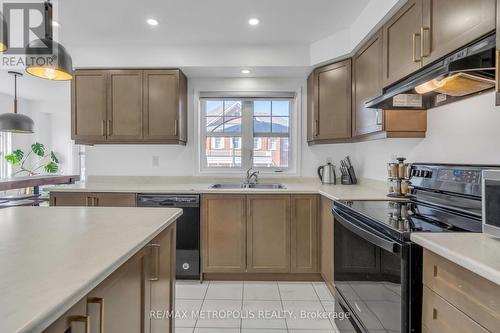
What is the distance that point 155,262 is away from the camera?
4.13 feet

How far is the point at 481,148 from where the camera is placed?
1.58 metres

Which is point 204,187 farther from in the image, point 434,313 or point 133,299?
point 434,313

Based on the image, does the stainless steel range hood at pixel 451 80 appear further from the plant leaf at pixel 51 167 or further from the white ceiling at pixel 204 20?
the plant leaf at pixel 51 167

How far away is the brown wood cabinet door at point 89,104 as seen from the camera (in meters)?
2.97

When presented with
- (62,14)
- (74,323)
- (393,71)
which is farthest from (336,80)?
(74,323)

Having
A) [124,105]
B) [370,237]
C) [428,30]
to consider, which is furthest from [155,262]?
[124,105]

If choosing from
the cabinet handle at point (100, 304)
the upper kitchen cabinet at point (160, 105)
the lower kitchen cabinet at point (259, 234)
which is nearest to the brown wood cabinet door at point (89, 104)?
the upper kitchen cabinet at point (160, 105)

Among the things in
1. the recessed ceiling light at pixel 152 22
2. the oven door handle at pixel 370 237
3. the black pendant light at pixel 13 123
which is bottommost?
the oven door handle at pixel 370 237

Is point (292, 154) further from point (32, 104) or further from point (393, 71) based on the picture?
point (32, 104)

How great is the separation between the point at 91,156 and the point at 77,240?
2735 mm

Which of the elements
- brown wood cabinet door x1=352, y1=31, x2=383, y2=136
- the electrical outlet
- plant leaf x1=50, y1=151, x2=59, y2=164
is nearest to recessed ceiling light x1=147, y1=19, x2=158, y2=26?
the electrical outlet

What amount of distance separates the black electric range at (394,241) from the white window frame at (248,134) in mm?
1496

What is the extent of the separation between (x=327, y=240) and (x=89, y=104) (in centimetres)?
286

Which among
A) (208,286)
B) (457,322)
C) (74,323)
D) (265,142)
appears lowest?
(208,286)
